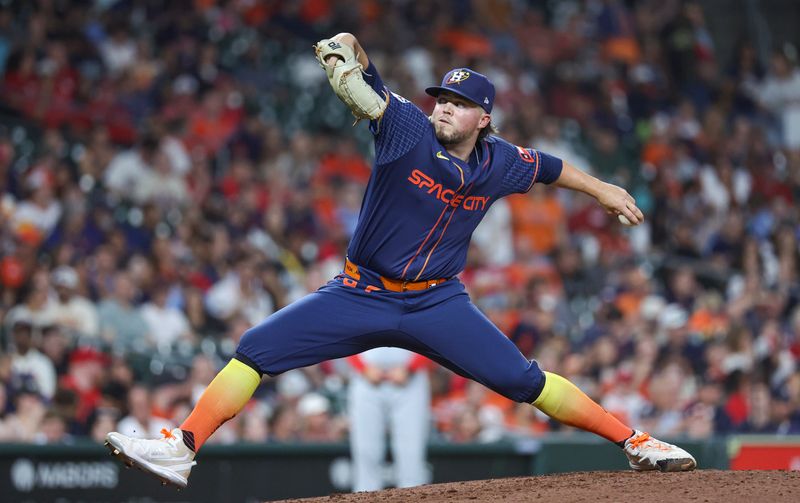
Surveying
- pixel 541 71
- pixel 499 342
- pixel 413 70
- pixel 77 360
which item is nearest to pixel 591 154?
pixel 541 71

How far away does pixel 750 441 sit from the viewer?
9.86m

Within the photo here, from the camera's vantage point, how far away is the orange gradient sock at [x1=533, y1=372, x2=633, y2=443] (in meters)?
5.86

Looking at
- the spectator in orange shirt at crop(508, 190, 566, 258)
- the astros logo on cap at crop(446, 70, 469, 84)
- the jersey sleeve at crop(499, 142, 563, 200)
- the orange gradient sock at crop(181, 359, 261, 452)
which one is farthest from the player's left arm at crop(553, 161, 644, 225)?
the spectator in orange shirt at crop(508, 190, 566, 258)

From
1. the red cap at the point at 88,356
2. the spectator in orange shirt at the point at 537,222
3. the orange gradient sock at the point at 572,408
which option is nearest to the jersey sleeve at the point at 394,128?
the orange gradient sock at the point at 572,408

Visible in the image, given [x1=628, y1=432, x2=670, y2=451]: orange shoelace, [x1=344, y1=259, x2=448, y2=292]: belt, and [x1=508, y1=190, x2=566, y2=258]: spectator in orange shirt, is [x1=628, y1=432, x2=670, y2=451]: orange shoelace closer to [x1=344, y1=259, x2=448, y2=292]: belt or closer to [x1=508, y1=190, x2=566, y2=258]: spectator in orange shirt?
[x1=344, y1=259, x2=448, y2=292]: belt

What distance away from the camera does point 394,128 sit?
543 cm

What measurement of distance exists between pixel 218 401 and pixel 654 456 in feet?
7.02

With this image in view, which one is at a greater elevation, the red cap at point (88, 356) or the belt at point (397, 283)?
the red cap at point (88, 356)

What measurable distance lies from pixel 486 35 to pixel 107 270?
691cm

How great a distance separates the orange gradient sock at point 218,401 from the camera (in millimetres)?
5430

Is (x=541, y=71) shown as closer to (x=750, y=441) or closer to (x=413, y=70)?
(x=413, y=70)

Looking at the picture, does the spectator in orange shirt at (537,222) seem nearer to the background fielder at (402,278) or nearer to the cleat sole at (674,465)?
the cleat sole at (674,465)

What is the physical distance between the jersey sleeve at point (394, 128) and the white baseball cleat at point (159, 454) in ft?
4.91

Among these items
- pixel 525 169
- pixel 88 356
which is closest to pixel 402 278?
pixel 525 169
